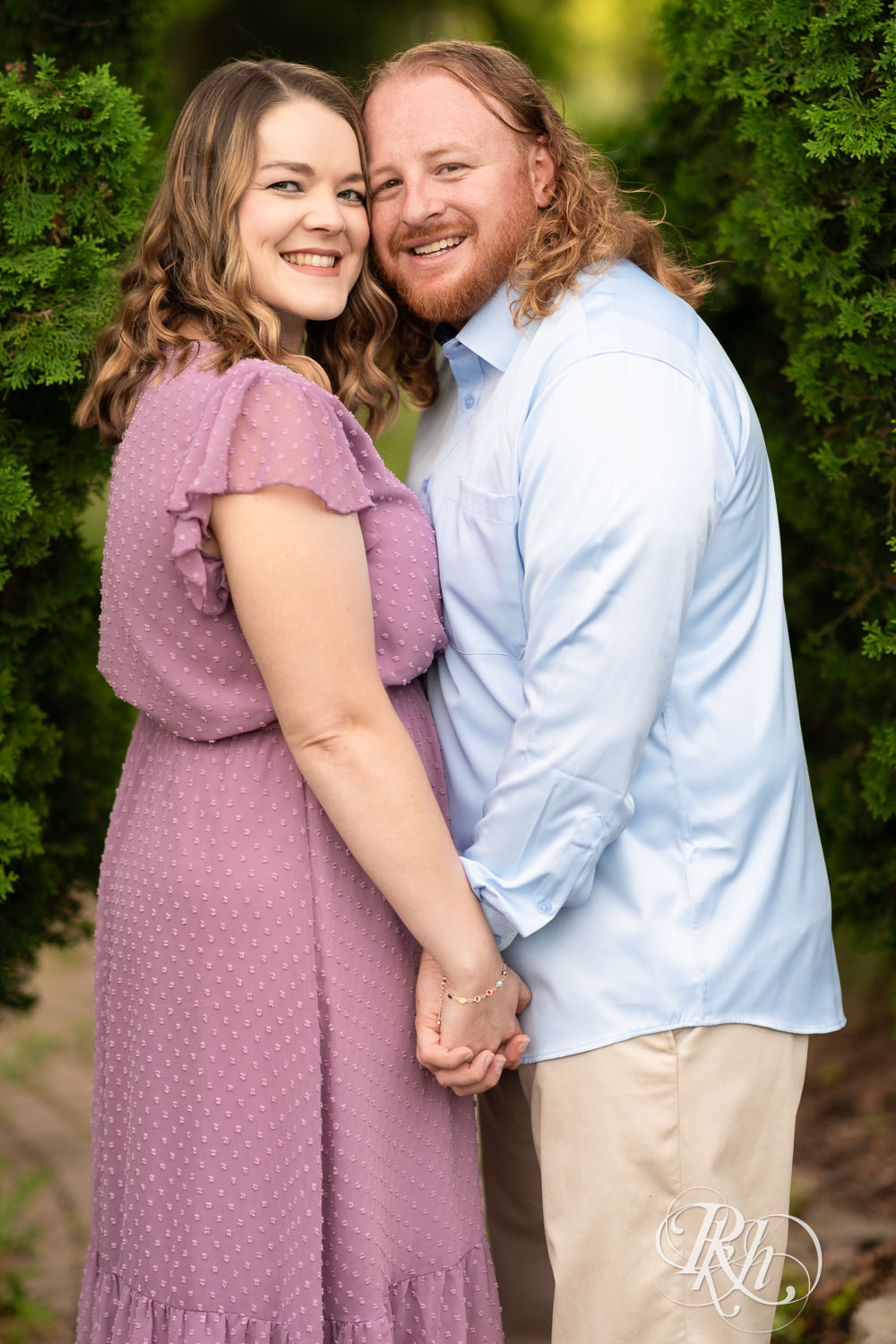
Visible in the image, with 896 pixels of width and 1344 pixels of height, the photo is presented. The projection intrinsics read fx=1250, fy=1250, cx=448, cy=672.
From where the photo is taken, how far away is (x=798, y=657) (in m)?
3.40

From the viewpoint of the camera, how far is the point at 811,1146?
4.45 metres

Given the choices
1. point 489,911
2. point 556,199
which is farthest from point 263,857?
point 556,199

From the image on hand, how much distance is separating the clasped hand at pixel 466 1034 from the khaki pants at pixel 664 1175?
0.10 meters

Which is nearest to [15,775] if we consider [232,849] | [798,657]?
[232,849]

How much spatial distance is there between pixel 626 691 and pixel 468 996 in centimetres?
54

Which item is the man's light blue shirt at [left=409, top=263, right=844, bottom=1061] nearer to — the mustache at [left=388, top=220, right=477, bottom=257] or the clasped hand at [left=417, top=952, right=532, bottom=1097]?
the clasped hand at [left=417, top=952, right=532, bottom=1097]

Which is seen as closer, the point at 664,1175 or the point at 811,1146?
the point at 664,1175

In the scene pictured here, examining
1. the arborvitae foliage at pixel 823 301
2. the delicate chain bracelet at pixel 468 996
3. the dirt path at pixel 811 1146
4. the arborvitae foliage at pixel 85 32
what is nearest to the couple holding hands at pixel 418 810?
the delicate chain bracelet at pixel 468 996

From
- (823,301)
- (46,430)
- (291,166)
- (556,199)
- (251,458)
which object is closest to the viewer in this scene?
(251,458)

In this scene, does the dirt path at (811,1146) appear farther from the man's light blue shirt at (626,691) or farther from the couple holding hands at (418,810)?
the man's light blue shirt at (626,691)

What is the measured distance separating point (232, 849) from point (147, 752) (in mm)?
306

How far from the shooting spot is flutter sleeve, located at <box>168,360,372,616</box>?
1792 millimetres

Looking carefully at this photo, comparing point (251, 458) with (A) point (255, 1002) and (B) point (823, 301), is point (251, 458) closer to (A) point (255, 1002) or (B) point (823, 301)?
(A) point (255, 1002)

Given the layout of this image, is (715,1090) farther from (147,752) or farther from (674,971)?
(147,752)
